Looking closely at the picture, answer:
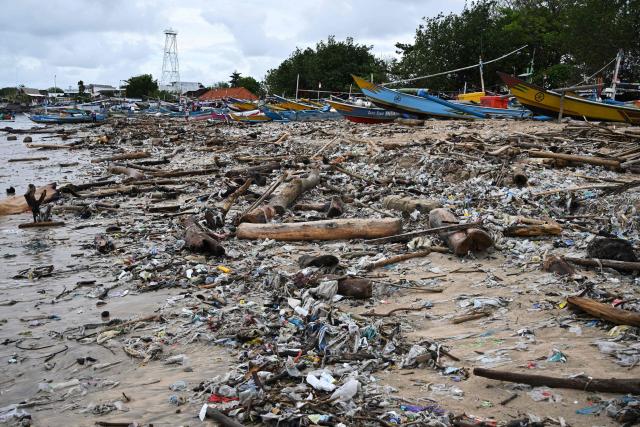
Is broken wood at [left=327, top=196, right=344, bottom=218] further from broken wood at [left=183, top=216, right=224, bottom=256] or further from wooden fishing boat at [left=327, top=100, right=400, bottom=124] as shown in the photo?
wooden fishing boat at [left=327, top=100, right=400, bottom=124]

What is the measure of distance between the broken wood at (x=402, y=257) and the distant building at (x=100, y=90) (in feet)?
292

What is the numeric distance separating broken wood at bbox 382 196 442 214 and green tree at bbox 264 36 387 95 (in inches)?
1465

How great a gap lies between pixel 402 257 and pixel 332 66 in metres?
43.5

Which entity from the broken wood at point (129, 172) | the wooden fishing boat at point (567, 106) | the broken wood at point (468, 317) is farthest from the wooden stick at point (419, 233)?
the wooden fishing boat at point (567, 106)

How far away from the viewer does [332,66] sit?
46812 mm

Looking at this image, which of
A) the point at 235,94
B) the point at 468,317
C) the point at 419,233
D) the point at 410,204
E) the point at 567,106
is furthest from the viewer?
the point at 235,94

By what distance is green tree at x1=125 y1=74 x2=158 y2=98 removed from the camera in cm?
8244

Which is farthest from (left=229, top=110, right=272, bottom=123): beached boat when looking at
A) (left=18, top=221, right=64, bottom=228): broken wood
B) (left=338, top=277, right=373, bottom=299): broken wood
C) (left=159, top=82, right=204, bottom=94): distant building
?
(left=159, top=82, right=204, bottom=94): distant building

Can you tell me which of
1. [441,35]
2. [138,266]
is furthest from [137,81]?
[138,266]

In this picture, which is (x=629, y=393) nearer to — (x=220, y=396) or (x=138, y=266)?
(x=220, y=396)

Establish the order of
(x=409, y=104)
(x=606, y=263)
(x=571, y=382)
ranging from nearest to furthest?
(x=571, y=382) < (x=606, y=263) < (x=409, y=104)

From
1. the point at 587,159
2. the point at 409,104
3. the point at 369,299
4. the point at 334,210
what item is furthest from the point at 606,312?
the point at 409,104

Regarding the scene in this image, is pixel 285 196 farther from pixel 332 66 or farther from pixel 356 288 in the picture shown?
pixel 332 66

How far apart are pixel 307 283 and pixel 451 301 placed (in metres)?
1.43
